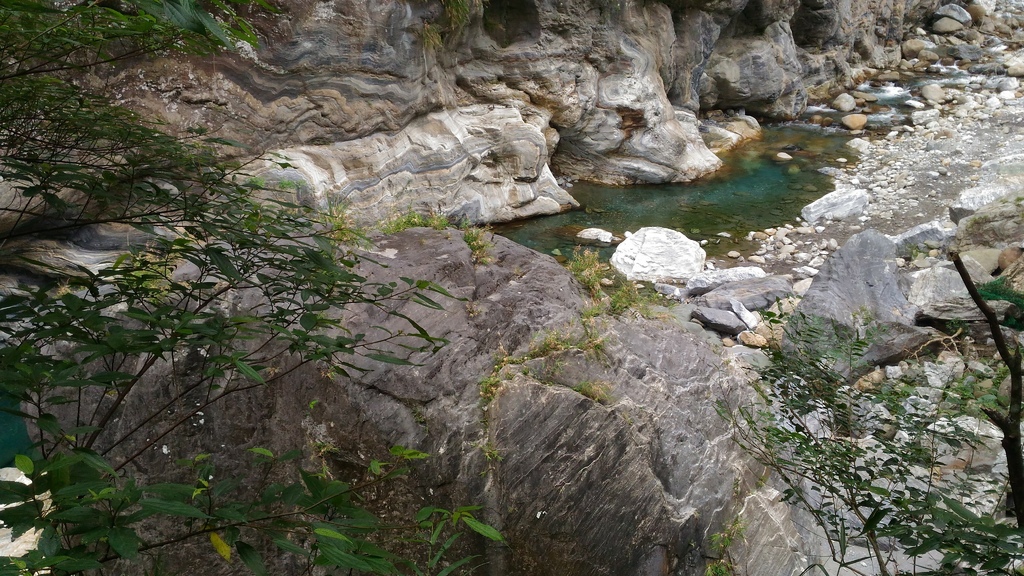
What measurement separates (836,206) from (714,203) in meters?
1.78

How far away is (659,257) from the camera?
859cm

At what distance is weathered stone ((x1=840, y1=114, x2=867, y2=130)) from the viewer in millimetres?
13898

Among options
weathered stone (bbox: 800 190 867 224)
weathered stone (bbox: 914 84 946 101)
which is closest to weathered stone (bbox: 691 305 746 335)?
weathered stone (bbox: 800 190 867 224)

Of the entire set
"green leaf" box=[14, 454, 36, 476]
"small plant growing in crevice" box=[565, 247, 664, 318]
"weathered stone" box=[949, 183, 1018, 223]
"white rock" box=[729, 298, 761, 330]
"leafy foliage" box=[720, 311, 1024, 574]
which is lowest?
"white rock" box=[729, 298, 761, 330]

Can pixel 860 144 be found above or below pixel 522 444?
below

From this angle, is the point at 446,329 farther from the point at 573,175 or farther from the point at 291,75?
the point at 573,175

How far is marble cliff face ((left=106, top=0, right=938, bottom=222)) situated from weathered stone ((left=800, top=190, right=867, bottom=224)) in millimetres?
2230

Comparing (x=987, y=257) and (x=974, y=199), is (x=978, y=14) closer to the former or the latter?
(x=974, y=199)

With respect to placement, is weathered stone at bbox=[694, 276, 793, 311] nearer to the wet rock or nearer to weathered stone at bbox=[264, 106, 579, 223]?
weathered stone at bbox=[264, 106, 579, 223]

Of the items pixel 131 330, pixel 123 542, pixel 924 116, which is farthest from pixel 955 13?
pixel 123 542

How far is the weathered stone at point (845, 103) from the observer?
1527cm

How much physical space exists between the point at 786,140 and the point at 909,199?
3.67 m

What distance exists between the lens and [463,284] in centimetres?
360

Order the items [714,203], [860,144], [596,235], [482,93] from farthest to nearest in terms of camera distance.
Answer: [860,144] < [714,203] < [482,93] < [596,235]
